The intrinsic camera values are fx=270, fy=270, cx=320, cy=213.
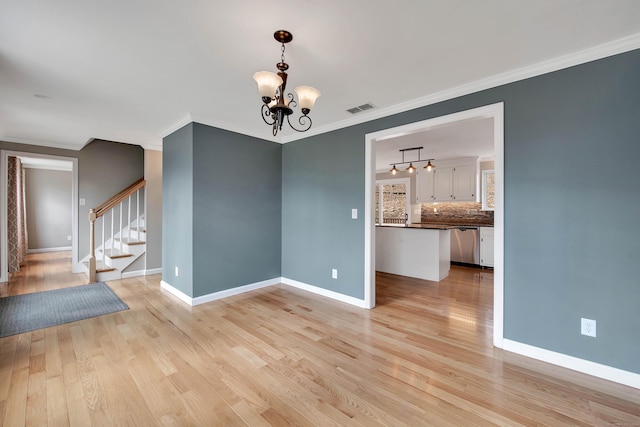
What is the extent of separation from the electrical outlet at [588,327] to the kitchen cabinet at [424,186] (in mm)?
4741

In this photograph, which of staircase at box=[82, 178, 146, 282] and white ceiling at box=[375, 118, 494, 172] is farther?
staircase at box=[82, 178, 146, 282]

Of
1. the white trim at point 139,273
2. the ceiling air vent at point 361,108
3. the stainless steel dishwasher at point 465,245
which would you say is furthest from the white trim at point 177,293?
the stainless steel dishwasher at point 465,245

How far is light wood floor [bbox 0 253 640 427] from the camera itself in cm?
169

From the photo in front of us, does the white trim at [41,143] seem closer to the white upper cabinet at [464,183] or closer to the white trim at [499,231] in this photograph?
the white trim at [499,231]

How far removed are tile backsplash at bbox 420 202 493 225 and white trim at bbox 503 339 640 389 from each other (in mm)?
4638

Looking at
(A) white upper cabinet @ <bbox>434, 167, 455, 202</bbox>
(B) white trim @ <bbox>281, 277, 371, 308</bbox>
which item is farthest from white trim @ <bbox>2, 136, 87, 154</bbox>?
(A) white upper cabinet @ <bbox>434, 167, 455, 202</bbox>

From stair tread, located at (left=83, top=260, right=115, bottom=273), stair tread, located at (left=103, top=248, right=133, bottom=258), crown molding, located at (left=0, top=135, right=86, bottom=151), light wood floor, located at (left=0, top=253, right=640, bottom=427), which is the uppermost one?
crown molding, located at (left=0, top=135, right=86, bottom=151)

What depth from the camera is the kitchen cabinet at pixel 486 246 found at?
5770 millimetres

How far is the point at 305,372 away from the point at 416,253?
353 centimetres

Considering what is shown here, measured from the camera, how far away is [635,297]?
6.45 ft

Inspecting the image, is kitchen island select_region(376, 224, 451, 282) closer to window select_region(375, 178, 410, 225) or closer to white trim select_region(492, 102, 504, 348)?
window select_region(375, 178, 410, 225)

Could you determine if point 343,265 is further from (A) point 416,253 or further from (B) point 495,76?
(B) point 495,76

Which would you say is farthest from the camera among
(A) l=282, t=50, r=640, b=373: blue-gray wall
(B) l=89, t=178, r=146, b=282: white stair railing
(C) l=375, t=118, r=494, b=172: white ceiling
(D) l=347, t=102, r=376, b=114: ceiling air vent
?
(B) l=89, t=178, r=146, b=282: white stair railing

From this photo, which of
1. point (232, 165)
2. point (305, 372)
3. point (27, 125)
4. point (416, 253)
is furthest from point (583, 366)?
point (27, 125)
